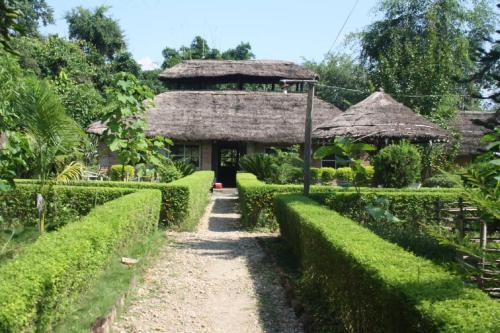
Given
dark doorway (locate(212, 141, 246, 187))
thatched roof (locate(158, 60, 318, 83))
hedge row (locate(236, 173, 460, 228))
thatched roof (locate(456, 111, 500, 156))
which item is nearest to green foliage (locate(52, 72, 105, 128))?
thatched roof (locate(158, 60, 318, 83))

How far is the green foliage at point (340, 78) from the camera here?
36.8 meters

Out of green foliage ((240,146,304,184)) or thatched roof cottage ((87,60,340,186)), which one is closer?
green foliage ((240,146,304,184))

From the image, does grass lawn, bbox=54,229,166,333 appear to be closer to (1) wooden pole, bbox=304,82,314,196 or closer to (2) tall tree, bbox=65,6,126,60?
(1) wooden pole, bbox=304,82,314,196

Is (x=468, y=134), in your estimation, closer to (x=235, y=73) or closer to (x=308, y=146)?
(x=235, y=73)

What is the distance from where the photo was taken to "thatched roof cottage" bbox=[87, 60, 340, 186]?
71.1 feet

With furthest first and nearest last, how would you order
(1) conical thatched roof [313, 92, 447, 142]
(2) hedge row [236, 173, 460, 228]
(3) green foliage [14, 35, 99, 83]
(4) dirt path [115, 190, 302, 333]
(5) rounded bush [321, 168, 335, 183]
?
(3) green foliage [14, 35, 99, 83] < (5) rounded bush [321, 168, 335, 183] < (1) conical thatched roof [313, 92, 447, 142] < (2) hedge row [236, 173, 460, 228] < (4) dirt path [115, 190, 302, 333]

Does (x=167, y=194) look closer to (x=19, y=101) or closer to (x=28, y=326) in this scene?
(x=19, y=101)

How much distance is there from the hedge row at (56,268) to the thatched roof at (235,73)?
19.3 metres

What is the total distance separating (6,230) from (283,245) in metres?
5.03

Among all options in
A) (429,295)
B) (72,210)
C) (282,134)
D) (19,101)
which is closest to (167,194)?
(72,210)

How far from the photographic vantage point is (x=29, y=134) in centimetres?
729

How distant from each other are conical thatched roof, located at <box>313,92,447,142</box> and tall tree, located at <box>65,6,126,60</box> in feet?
83.0

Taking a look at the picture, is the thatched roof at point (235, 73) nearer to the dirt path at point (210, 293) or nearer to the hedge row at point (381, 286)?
the dirt path at point (210, 293)

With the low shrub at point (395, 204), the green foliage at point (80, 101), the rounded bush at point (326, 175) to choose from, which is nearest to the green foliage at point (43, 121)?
the low shrub at point (395, 204)
